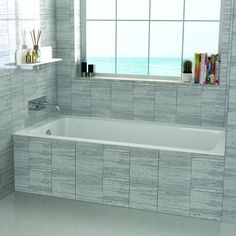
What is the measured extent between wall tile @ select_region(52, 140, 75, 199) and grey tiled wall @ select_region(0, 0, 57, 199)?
0.33 metres

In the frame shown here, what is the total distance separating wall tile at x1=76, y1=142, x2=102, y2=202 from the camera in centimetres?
395

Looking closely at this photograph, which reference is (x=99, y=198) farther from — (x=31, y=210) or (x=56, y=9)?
(x=56, y=9)

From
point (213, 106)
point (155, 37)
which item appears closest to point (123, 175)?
point (213, 106)

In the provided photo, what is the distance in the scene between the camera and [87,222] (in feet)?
12.0

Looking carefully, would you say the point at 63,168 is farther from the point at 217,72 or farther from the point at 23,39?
the point at 217,72

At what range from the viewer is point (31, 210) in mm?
3863

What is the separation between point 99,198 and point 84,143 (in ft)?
1.59

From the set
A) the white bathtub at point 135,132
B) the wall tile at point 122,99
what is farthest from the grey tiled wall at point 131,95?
the white bathtub at point 135,132

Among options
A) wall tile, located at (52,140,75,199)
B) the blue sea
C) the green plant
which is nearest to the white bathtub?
wall tile, located at (52,140,75,199)

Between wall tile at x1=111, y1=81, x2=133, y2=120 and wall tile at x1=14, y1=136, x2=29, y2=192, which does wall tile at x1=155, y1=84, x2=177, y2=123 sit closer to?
wall tile at x1=111, y1=81, x2=133, y2=120

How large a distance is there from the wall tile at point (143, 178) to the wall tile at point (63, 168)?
0.54m

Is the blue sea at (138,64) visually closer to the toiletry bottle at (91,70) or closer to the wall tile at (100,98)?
the toiletry bottle at (91,70)

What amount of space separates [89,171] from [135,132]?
2.76ft

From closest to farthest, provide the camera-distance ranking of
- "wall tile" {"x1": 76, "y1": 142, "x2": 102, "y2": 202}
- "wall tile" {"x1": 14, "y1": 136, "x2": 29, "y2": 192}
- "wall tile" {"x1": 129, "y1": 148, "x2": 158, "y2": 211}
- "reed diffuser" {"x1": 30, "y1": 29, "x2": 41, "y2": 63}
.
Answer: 1. "wall tile" {"x1": 129, "y1": 148, "x2": 158, "y2": 211}
2. "wall tile" {"x1": 76, "y1": 142, "x2": 102, "y2": 202}
3. "wall tile" {"x1": 14, "y1": 136, "x2": 29, "y2": 192}
4. "reed diffuser" {"x1": 30, "y1": 29, "x2": 41, "y2": 63}
